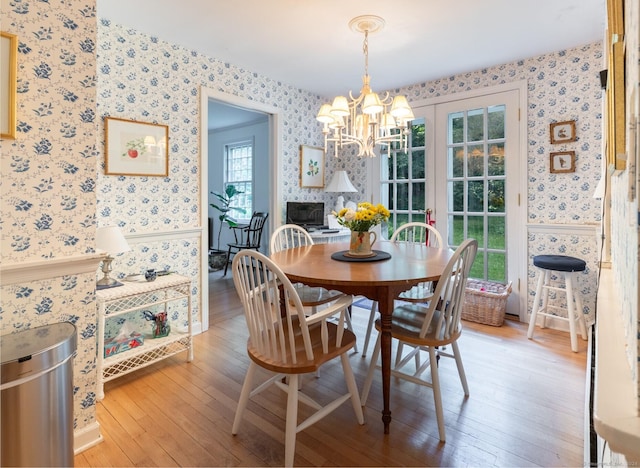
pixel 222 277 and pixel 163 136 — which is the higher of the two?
pixel 163 136

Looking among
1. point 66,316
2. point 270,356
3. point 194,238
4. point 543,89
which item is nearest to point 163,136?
point 194,238

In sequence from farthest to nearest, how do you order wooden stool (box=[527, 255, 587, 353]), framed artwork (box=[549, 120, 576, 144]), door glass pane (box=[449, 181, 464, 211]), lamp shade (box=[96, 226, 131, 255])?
door glass pane (box=[449, 181, 464, 211]) → framed artwork (box=[549, 120, 576, 144]) → wooden stool (box=[527, 255, 587, 353]) → lamp shade (box=[96, 226, 131, 255])

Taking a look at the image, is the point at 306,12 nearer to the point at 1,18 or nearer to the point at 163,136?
the point at 163,136

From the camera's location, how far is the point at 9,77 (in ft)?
4.60

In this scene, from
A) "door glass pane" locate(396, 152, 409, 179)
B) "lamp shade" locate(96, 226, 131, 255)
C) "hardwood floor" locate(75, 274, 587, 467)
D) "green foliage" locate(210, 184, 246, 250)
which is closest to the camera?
"hardwood floor" locate(75, 274, 587, 467)

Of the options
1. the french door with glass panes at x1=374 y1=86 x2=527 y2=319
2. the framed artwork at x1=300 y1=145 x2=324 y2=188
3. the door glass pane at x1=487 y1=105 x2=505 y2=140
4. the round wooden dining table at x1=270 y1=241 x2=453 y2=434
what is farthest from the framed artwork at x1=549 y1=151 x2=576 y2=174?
the framed artwork at x1=300 y1=145 x2=324 y2=188

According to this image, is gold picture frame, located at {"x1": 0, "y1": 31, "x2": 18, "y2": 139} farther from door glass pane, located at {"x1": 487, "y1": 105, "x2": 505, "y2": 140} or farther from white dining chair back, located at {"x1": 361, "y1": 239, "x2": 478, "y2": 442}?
door glass pane, located at {"x1": 487, "y1": 105, "x2": 505, "y2": 140}

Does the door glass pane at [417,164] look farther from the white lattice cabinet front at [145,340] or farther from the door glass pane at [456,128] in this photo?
the white lattice cabinet front at [145,340]

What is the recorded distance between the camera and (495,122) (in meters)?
3.53

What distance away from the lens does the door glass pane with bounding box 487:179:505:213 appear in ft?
11.6

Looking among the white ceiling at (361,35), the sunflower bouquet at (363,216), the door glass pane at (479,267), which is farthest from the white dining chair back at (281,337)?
the door glass pane at (479,267)

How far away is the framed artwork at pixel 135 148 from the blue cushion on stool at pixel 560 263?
3238 mm

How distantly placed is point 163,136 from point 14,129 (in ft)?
4.97

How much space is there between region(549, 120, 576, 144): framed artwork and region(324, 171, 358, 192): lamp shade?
2.06 m
